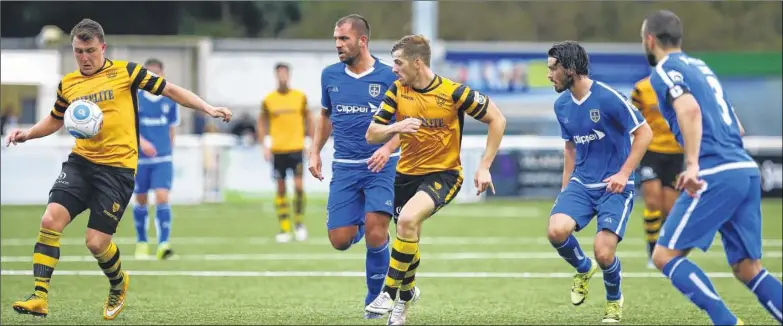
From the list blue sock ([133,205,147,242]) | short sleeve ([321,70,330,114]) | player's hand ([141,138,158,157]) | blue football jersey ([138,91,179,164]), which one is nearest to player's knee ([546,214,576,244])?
short sleeve ([321,70,330,114])

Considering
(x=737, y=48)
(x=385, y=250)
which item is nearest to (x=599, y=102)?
(x=385, y=250)

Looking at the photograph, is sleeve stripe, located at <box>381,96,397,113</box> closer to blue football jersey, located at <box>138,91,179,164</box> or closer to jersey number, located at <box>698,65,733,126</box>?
jersey number, located at <box>698,65,733,126</box>

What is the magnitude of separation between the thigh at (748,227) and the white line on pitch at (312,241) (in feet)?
31.7

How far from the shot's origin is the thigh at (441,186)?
368 inches

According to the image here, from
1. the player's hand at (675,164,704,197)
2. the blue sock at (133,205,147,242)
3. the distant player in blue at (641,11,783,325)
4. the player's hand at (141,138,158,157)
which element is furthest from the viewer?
the blue sock at (133,205,147,242)

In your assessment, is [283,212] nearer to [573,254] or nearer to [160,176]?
[160,176]

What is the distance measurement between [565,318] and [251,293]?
127 inches

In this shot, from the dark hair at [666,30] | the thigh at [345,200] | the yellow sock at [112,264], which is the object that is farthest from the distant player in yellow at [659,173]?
the yellow sock at [112,264]

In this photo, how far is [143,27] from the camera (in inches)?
1601

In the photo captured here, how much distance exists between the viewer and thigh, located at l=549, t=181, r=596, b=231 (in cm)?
962

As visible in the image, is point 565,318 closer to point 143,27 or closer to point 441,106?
point 441,106

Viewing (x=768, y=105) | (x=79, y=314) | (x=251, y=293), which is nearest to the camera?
(x=79, y=314)

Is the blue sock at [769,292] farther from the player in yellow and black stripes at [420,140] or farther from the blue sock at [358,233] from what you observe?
the blue sock at [358,233]

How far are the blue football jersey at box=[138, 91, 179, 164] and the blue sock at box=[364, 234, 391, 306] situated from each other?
223 inches
